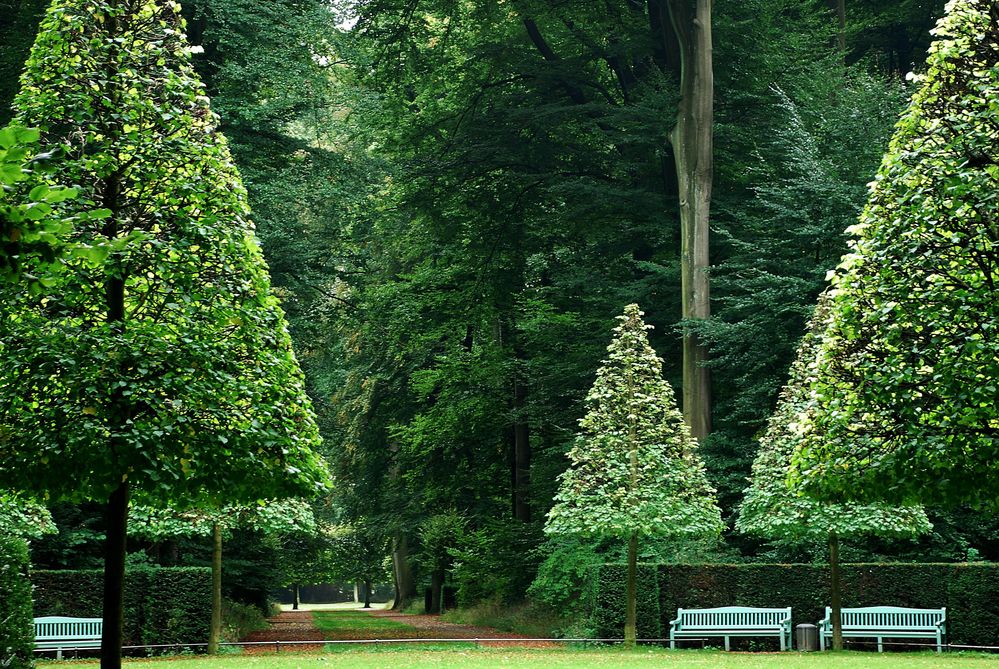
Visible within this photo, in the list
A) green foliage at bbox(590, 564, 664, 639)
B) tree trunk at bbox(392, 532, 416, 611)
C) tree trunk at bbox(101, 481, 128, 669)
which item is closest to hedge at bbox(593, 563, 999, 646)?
green foliage at bbox(590, 564, 664, 639)

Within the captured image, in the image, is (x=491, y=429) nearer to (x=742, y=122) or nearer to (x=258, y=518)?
(x=742, y=122)

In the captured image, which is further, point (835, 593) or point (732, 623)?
point (732, 623)

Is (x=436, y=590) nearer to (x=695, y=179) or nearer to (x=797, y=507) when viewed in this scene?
(x=695, y=179)

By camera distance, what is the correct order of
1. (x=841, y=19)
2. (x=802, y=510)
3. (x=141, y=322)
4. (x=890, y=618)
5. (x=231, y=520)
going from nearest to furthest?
1. (x=141, y=322)
2. (x=802, y=510)
3. (x=231, y=520)
4. (x=890, y=618)
5. (x=841, y=19)

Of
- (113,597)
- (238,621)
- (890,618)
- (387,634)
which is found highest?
(113,597)

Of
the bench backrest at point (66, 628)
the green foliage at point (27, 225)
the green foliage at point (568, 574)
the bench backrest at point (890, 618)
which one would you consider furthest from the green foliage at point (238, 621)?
the green foliage at point (27, 225)

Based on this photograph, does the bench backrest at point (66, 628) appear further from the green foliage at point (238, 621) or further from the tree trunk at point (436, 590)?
the tree trunk at point (436, 590)

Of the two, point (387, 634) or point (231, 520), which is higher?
point (231, 520)

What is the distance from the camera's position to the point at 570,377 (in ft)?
88.2

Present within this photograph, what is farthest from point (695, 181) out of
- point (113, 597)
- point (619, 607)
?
point (113, 597)

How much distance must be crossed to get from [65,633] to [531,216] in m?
Result: 14.9

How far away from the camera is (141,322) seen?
1025cm

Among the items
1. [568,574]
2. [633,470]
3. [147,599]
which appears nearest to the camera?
[633,470]

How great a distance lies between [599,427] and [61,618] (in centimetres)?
933
